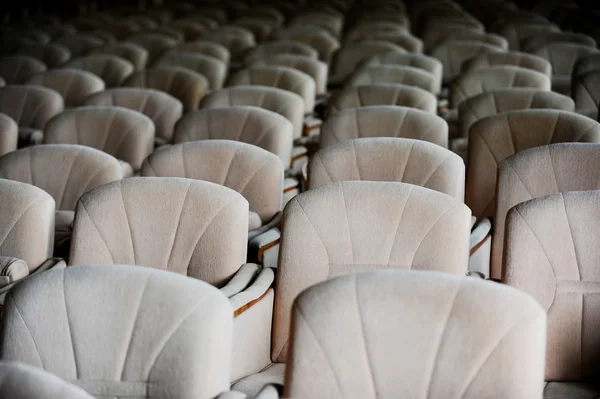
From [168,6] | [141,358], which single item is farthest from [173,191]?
[168,6]

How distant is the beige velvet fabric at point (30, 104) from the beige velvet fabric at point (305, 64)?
4.82ft

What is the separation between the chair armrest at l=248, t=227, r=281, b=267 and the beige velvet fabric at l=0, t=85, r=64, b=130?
232cm

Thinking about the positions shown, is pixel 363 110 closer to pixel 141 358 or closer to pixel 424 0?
pixel 141 358

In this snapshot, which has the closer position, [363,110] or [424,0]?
[363,110]

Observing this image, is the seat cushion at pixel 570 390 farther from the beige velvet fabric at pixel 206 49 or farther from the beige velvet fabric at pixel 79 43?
the beige velvet fabric at pixel 79 43

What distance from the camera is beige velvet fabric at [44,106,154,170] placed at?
13.1ft

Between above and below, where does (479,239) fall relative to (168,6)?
above

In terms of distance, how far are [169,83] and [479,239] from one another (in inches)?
119

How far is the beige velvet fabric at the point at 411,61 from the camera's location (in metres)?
5.39

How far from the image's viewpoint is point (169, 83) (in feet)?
17.3

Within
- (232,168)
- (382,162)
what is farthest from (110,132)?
(382,162)

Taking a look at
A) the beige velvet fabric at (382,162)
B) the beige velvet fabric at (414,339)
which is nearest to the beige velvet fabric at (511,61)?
the beige velvet fabric at (382,162)

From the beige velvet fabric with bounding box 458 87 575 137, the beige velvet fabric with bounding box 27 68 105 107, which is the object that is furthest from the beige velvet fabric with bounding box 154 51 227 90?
the beige velvet fabric with bounding box 458 87 575 137

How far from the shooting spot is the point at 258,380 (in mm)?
2168
